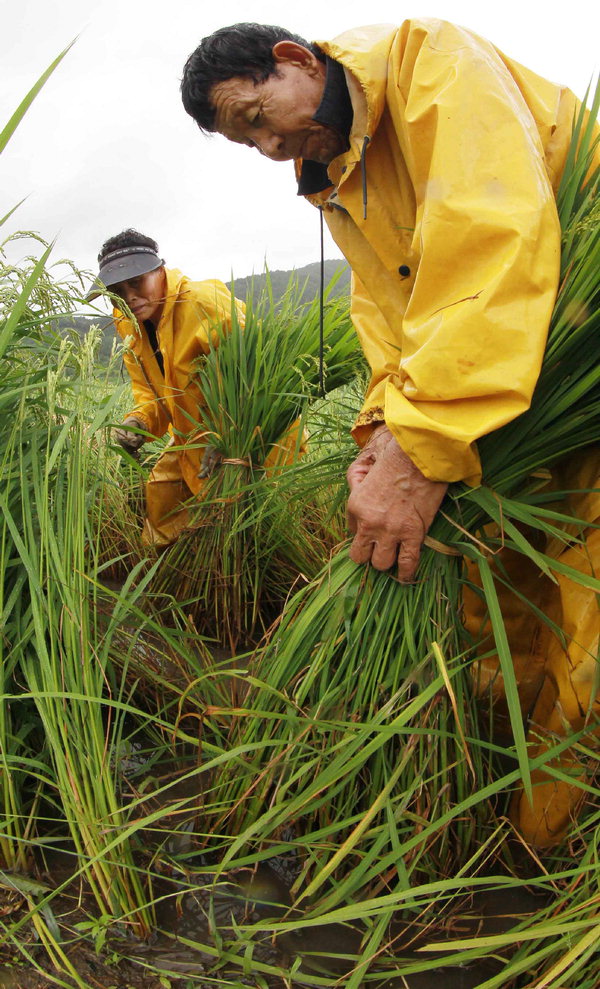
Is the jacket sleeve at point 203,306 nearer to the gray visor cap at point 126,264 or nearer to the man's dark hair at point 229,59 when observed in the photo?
the gray visor cap at point 126,264

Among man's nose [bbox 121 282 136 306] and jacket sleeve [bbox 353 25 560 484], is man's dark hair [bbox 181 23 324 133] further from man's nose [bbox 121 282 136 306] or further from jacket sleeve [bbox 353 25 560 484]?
man's nose [bbox 121 282 136 306]

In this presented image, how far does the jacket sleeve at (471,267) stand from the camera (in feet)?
3.68

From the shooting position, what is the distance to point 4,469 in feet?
4.32

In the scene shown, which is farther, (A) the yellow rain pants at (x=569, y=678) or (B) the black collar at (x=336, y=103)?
(B) the black collar at (x=336, y=103)

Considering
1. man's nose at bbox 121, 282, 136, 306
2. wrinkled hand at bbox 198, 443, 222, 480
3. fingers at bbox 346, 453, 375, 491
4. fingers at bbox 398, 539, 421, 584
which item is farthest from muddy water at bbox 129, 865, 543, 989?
man's nose at bbox 121, 282, 136, 306

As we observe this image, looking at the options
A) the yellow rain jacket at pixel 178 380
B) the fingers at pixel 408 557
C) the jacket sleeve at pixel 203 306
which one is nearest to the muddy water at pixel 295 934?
the fingers at pixel 408 557

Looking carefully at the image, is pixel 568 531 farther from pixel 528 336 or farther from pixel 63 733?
pixel 63 733

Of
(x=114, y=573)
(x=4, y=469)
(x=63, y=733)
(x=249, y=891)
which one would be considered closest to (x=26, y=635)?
(x=63, y=733)

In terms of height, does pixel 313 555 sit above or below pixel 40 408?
below

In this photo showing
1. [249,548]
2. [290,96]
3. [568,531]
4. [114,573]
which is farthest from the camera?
[114,573]

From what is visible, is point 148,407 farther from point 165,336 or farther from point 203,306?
point 203,306

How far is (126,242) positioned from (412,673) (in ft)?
10.4

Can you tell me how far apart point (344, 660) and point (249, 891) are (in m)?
0.48

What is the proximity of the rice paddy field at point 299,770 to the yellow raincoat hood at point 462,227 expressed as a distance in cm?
10
